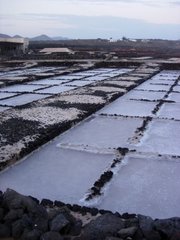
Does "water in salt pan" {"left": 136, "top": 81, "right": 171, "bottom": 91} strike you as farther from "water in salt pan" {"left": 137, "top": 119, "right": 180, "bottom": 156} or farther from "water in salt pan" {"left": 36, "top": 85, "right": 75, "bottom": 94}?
"water in salt pan" {"left": 137, "top": 119, "right": 180, "bottom": 156}

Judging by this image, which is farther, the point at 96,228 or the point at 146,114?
the point at 146,114

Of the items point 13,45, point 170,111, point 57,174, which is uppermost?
point 13,45

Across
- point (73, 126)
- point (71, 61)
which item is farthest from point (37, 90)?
point (71, 61)

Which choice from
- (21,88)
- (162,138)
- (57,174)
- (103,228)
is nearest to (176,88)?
(21,88)

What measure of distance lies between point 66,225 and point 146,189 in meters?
1.12

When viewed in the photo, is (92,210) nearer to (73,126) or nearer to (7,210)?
(7,210)

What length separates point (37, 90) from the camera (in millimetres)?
9500

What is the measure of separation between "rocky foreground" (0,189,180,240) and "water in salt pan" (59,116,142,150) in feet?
6.85

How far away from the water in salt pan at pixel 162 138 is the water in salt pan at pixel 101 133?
0.25m

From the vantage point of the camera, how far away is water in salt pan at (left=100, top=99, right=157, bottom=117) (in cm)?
694

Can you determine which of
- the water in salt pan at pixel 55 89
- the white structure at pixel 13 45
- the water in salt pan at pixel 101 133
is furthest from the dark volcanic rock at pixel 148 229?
the white structure at pixel 13 45

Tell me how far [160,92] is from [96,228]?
7.56 m

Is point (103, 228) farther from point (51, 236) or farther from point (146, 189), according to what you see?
point (146, 189)

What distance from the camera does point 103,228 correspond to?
8.14ft
